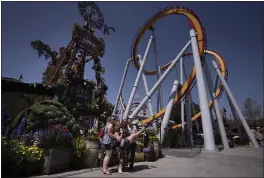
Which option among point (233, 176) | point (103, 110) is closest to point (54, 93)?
point (103, 110)

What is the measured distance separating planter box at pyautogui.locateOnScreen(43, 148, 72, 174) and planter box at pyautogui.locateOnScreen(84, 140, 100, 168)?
0.52 metres

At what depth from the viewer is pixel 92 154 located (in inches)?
243

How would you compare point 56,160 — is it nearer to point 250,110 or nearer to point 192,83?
point 192,83

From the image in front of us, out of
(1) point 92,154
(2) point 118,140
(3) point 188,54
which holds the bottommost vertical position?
(1) point 92,154

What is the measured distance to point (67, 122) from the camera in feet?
21.1

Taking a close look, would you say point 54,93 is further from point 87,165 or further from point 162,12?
point 162,12

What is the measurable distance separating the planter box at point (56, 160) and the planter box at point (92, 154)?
0.52m

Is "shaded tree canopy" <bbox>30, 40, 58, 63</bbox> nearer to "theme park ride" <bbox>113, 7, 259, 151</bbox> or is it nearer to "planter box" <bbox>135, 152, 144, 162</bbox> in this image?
"theme park ride" <bbox>113, 7, 259, 151</bbox>

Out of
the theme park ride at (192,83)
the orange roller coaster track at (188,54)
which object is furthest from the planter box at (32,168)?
the orange roller coaster track at (188,54)

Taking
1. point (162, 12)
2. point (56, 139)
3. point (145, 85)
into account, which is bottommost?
point (56, 139)

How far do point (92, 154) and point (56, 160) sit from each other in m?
1.21

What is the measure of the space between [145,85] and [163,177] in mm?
20716

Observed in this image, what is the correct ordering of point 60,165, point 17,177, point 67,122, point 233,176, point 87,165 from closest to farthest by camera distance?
point 17,177 < point 233,176 < point 60,165 < point 87,165 < point 67,122

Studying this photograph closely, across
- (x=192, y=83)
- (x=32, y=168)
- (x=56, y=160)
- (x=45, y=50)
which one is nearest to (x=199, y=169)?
(x=56, y=160)
